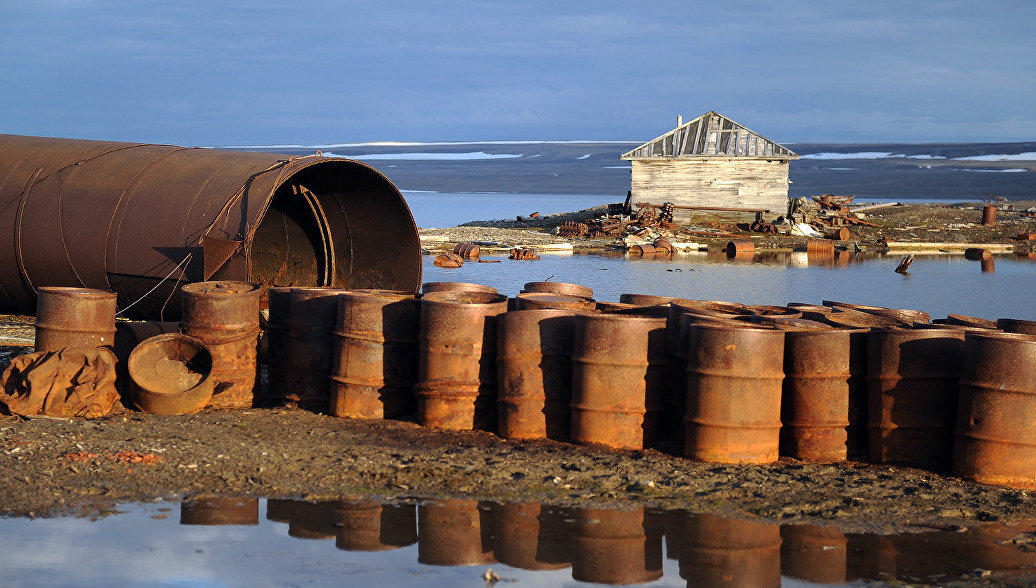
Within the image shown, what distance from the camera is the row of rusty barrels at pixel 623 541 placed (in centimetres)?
596

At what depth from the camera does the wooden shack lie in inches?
1583

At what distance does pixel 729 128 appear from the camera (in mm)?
41125

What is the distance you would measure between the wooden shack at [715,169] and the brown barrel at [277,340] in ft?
103

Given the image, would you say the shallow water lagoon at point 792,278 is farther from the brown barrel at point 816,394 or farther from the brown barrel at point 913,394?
the brown barrel at point 913,394

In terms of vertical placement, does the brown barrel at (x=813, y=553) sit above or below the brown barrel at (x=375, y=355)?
below

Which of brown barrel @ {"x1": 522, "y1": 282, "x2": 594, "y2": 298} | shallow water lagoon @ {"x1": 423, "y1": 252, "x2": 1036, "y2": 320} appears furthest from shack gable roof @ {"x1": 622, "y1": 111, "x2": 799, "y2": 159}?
brown barrel @ {"x1": 522, "y1": 282, "x2": 594, "y2": 298}

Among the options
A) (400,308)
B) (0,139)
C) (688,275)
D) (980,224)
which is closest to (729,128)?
(980,224)

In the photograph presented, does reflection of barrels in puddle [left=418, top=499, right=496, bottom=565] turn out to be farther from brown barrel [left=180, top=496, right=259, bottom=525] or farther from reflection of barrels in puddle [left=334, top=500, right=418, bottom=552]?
brown barrel [left=180, top=496, right=259, bottom=525]

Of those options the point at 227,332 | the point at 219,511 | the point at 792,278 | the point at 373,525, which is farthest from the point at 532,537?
the point at 792,278

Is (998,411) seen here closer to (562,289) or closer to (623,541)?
(623,541)

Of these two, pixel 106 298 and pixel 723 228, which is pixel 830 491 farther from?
pixel 723 228

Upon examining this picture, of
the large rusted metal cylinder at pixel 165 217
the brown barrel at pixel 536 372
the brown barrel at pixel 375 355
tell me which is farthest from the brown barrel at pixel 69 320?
the brown barrel at pixel 536 372

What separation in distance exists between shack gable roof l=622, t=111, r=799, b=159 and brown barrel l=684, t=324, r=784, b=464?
33.0 m

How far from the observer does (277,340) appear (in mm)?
10031
